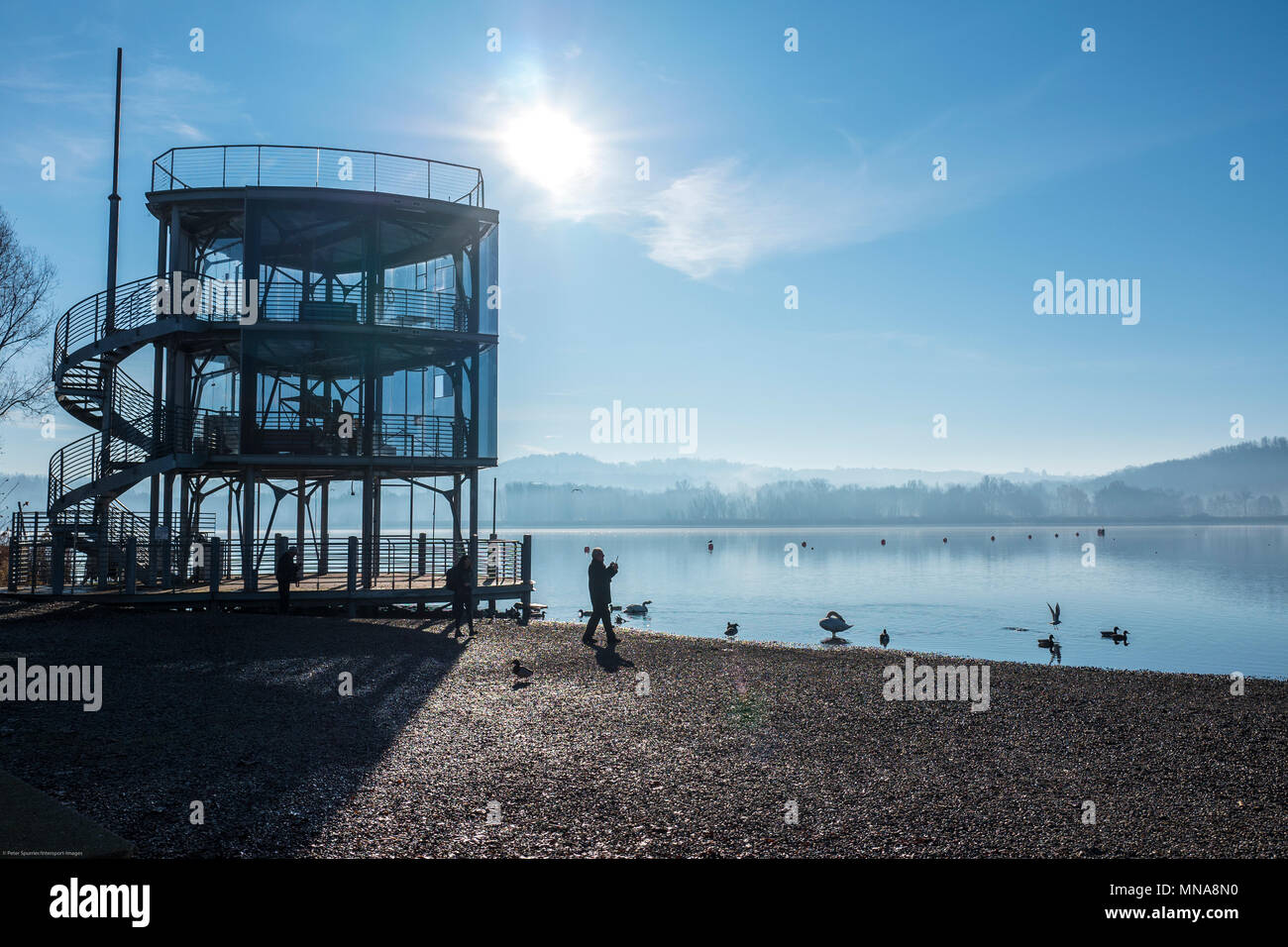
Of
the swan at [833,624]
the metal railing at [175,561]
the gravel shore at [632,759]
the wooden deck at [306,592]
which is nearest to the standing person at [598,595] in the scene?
the gravel shore at [632,759]

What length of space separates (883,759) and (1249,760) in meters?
4.30

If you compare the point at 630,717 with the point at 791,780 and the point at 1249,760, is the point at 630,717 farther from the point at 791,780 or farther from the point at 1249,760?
the point at 1249,760

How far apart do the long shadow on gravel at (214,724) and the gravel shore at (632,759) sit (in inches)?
1.8

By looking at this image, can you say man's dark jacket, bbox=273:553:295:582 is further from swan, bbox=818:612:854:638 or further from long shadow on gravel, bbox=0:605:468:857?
swan, bbox=818:612:854:638

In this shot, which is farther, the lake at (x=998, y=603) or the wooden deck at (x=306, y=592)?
the lake at (x=998, y=603)

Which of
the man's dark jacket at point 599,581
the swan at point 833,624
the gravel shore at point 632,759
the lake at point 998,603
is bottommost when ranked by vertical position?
the lake at point 998,603

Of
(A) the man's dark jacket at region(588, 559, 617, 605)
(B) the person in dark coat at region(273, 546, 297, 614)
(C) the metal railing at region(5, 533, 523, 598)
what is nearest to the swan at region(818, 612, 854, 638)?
(C) the metal railing at region(5, 533, 523, 598)

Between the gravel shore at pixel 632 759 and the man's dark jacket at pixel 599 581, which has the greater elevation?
the man's dark jacket at pixel 599 581

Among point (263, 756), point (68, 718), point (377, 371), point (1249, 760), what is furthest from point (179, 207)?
point (1249, 760)

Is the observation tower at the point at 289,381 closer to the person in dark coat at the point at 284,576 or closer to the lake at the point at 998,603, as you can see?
the person in dark coat at the point at 284,576

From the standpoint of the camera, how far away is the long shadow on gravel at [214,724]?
7.39 m

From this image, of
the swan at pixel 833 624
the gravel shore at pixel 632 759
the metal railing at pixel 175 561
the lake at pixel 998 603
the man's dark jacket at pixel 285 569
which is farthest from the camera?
the swan at pixel 833 624

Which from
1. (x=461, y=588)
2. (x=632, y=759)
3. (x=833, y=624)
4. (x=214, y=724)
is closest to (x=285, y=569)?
(x=461, y=588)

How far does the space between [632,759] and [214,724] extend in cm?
533
